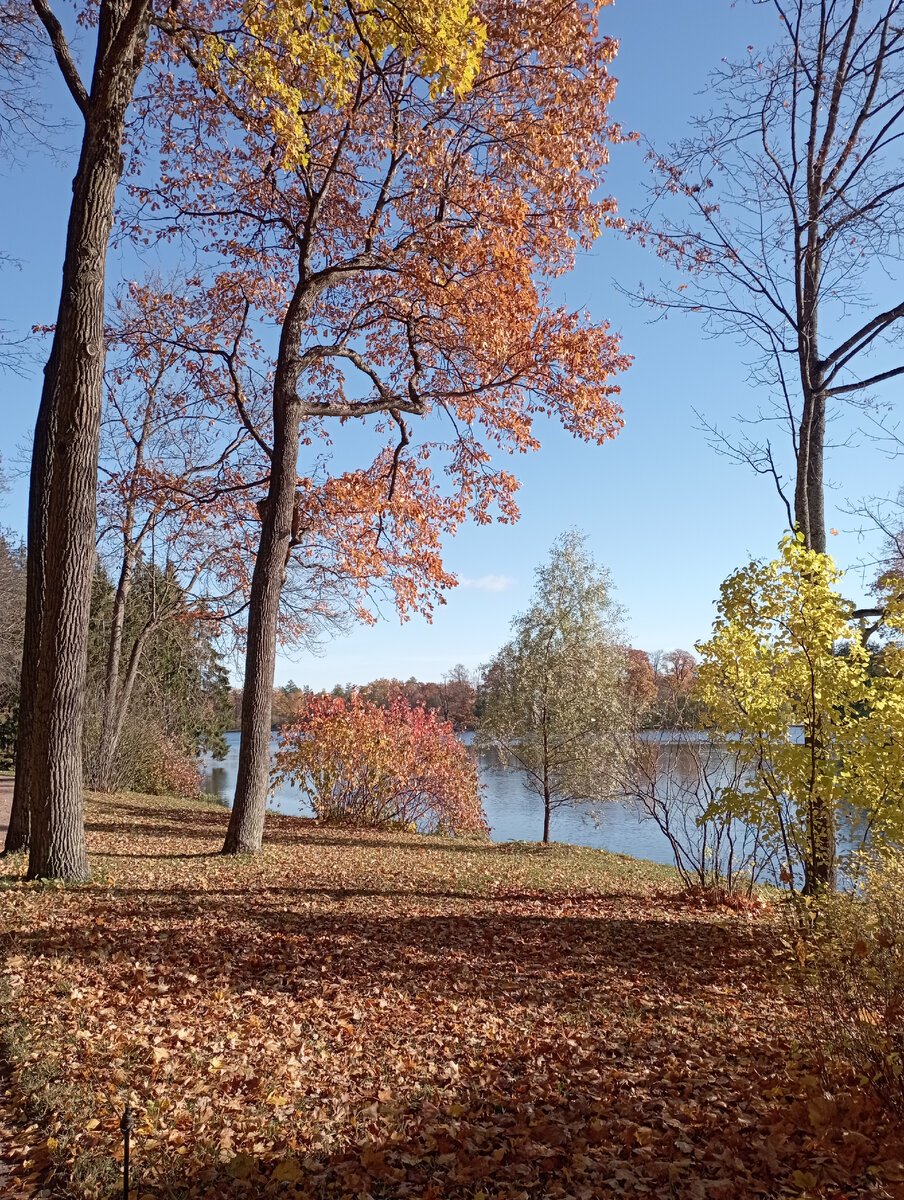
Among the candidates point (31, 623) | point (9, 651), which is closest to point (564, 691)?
point (31, 623)

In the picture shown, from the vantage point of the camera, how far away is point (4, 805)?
495 inches

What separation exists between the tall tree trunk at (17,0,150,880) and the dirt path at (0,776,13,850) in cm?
256

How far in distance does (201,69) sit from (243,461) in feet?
23.9

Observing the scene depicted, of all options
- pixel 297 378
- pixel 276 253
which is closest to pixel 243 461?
pixel 276 253

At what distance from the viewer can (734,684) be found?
696 centimetres

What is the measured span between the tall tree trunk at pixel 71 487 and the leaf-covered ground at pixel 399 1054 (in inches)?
30.3

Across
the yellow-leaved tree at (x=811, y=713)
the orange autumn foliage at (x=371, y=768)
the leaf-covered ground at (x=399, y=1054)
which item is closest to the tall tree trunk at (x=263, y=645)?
the leaf-covered ground at (x=399, y=1054)

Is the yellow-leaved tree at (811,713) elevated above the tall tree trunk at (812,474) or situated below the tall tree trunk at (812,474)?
below

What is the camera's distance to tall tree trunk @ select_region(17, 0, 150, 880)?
5.99m

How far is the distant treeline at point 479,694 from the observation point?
34.0ft

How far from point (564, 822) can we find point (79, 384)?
1965cm

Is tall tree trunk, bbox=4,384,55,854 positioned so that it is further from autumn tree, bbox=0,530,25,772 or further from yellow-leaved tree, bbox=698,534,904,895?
autumn tree, bbox=0,530,25,772

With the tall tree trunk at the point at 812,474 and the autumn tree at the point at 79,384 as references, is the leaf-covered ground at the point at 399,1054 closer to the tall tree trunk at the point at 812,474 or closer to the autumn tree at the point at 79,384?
the autumn tree at the point at 79,384

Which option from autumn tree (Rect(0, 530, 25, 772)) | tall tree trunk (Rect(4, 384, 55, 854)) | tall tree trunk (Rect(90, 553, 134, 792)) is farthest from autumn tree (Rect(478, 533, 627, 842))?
autumn tree (Rect(0, 530, 25, 772))
